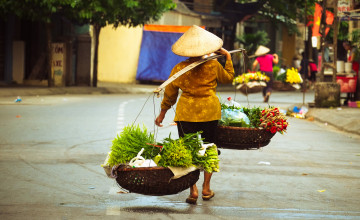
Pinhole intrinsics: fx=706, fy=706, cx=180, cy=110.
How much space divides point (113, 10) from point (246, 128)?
64.9 feet

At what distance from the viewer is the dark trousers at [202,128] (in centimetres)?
709

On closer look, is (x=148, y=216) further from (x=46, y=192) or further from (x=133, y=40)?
(x=133, y=40)

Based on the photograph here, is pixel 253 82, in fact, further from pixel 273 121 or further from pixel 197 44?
pixel 197 44

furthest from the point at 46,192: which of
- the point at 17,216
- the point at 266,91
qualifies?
the point at 266,91

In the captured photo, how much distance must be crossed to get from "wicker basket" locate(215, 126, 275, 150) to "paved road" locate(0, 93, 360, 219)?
0.50 meters

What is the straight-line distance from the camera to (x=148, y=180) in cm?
626

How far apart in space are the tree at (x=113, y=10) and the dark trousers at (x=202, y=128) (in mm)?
18086

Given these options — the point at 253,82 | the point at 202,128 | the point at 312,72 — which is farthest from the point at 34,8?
the point at 202,128

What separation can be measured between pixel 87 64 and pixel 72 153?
72.0 ft

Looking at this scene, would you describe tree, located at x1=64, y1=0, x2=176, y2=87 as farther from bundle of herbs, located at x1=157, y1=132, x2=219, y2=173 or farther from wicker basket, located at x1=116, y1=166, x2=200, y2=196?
wicker basket, located at x1=116, y1=166, x2=200, y2=196

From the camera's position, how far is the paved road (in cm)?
650

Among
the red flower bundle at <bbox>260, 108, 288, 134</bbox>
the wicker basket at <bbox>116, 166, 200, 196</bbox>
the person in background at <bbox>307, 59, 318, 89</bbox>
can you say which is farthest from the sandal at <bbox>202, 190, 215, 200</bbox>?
the person in background at <bbox>307, 59, 318, 89</bbox>

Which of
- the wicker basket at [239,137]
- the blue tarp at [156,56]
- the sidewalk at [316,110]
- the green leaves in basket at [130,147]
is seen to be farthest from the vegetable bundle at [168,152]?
the blue tarp at [156,56]

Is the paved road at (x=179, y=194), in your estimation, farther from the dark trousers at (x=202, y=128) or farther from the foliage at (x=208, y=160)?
the dark trousers at (x=202, y=128)
